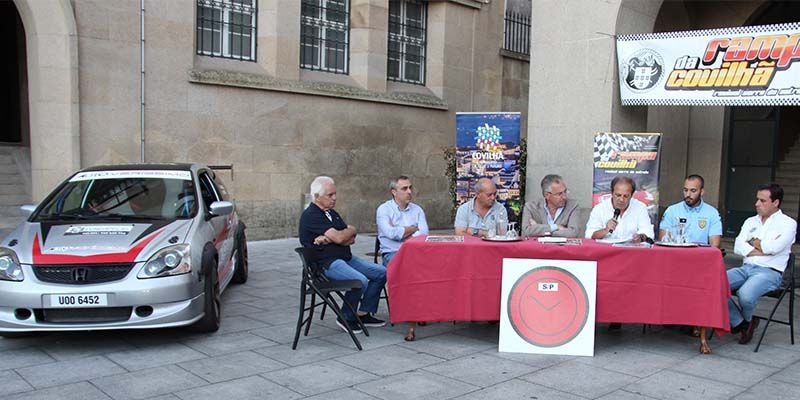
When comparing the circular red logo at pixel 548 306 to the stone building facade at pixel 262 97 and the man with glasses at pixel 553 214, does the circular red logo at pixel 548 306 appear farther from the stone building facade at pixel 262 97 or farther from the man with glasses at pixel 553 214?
the stone building facade at pixel 262 97

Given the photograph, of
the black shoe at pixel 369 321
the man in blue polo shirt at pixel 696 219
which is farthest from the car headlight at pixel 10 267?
the man in blue polo shirt at pixel 696 219

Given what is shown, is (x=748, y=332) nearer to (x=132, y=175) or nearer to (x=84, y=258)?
(x=84, y=258)

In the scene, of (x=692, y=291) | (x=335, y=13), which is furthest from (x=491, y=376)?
(x=335, y=13)

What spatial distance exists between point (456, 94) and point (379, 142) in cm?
264

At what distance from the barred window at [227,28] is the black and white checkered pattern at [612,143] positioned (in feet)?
23.3

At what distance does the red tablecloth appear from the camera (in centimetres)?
537

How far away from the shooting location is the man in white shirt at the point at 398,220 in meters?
6.70

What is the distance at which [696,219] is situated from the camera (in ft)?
21.6

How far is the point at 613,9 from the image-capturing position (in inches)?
366

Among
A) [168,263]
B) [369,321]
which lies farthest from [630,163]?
[168,263]

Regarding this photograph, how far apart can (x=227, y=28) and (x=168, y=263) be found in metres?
8.08

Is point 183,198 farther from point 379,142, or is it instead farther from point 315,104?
point 379,142

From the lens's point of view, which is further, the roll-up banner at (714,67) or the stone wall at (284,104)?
the stone wall at (284,104)

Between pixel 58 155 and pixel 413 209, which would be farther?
pixel 58 155
